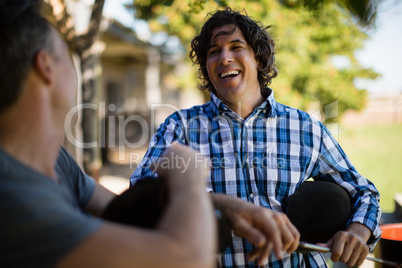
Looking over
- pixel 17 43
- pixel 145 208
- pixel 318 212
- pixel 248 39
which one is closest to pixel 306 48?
pixel 248 39

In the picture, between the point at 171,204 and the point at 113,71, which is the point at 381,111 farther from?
the point at 171,204

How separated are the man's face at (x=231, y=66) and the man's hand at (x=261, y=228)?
41.2 inches

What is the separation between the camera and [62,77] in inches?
35.5

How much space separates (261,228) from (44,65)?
2.46 feet

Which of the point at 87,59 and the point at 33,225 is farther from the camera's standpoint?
the point at 87,59

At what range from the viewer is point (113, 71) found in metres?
15.3

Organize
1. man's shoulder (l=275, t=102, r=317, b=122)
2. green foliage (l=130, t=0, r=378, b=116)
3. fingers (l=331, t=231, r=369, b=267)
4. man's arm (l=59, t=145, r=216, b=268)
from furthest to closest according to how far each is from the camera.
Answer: green foliage (l=130, t=0, r=378, b=116)
man's shoulder (l=275, t=102, r=317, b=122)
fingers (l=331, t=231, r=369, b=267)
man's arm (l=59, t=145, r=216, b=268)

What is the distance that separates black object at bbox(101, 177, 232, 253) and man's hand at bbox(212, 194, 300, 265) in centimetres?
5

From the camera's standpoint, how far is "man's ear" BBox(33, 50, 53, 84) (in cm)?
84

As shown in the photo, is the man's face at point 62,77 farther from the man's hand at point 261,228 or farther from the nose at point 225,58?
the nose at point 225,58

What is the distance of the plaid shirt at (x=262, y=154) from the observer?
1.78 m

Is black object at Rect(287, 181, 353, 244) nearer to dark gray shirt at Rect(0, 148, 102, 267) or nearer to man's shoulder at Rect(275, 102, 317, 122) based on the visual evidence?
man's shoulder at Rect(275, 102, 317, 122)

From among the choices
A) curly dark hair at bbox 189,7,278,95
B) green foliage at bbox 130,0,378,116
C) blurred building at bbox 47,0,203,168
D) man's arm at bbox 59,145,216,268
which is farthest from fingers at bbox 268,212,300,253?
green foliage at bbox 130,0,378,116

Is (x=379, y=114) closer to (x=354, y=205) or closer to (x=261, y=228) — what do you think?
(x=354, y=205)
